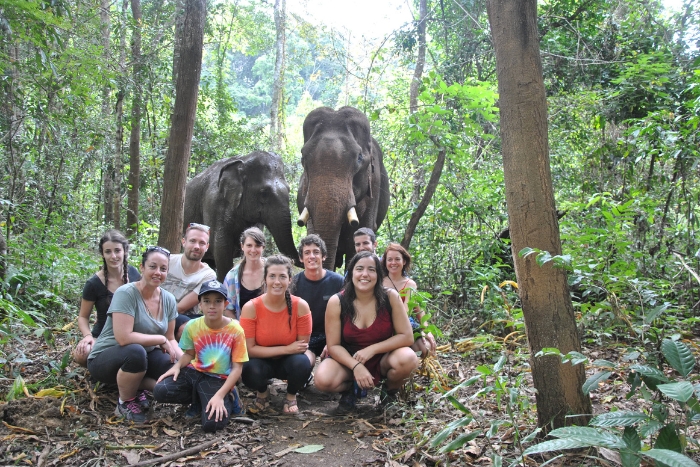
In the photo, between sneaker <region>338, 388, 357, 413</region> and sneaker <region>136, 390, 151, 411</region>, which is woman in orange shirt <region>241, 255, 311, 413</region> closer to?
sneaker <region>338, 388, 357, 413</region>

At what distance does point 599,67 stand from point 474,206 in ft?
10.8

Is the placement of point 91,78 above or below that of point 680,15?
below

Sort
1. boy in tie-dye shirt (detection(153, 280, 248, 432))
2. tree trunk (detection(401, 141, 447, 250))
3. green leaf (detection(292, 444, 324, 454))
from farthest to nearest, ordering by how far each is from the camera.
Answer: tree trunk (detection(401, 141, 447, 250))
boy in tie-dye shirt (detection(153, 280, 248, 432))
green leaf (detection(292, 444, 324, 454))

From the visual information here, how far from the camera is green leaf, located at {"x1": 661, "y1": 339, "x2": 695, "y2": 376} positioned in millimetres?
2326

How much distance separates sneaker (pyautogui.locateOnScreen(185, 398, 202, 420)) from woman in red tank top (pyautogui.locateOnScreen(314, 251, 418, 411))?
880 millimetres

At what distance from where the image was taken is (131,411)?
4.04 meters

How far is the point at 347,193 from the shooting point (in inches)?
289

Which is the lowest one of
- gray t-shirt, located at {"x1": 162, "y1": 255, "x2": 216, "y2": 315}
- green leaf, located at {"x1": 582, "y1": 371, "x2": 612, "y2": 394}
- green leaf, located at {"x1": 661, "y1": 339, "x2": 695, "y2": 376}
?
green leaf, located at {"x1": 582, "y1": 371, "x2": 612, "y2": 394}

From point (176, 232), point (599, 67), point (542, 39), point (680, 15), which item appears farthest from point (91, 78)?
point (680, 15)

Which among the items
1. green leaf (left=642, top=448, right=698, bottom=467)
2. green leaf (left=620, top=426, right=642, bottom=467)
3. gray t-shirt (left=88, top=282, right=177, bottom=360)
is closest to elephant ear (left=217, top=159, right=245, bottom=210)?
gray t-shirt (left=88, top=282, right=177, bottom=360)

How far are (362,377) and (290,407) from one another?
0.69 meters

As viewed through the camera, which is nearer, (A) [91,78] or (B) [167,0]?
(A) [91,78]

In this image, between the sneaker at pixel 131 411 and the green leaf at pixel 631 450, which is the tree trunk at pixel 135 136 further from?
the green leaf at pixel 631 450

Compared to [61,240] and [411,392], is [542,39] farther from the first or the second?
[61,240]
